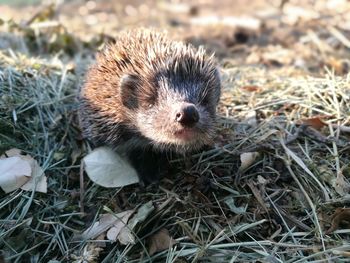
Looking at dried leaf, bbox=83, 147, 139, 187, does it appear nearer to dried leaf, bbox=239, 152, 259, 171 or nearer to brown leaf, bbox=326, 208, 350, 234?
dried leaf, bbox=239, 152, 259, 171

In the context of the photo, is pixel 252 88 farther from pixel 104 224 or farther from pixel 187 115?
pixel 104 224

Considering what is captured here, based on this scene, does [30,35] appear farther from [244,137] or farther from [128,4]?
[128,4]

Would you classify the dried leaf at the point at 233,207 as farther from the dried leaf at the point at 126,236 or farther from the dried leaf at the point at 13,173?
the dried leaf at the point at 13,173

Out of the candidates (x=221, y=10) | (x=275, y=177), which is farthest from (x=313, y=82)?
(x=221, y=10)

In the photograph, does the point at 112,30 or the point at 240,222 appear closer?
the point at 240,222

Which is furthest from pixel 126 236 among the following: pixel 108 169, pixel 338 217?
pixel 338 217

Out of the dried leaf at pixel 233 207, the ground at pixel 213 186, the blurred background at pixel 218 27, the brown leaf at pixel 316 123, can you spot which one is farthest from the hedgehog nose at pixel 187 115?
the blurred background at pixel 218 27

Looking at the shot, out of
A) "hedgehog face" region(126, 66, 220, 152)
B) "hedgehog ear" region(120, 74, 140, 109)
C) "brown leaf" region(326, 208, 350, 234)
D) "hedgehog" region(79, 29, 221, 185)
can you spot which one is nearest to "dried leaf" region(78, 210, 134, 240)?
"hedgehog" region(79, 29, 221, 185)
